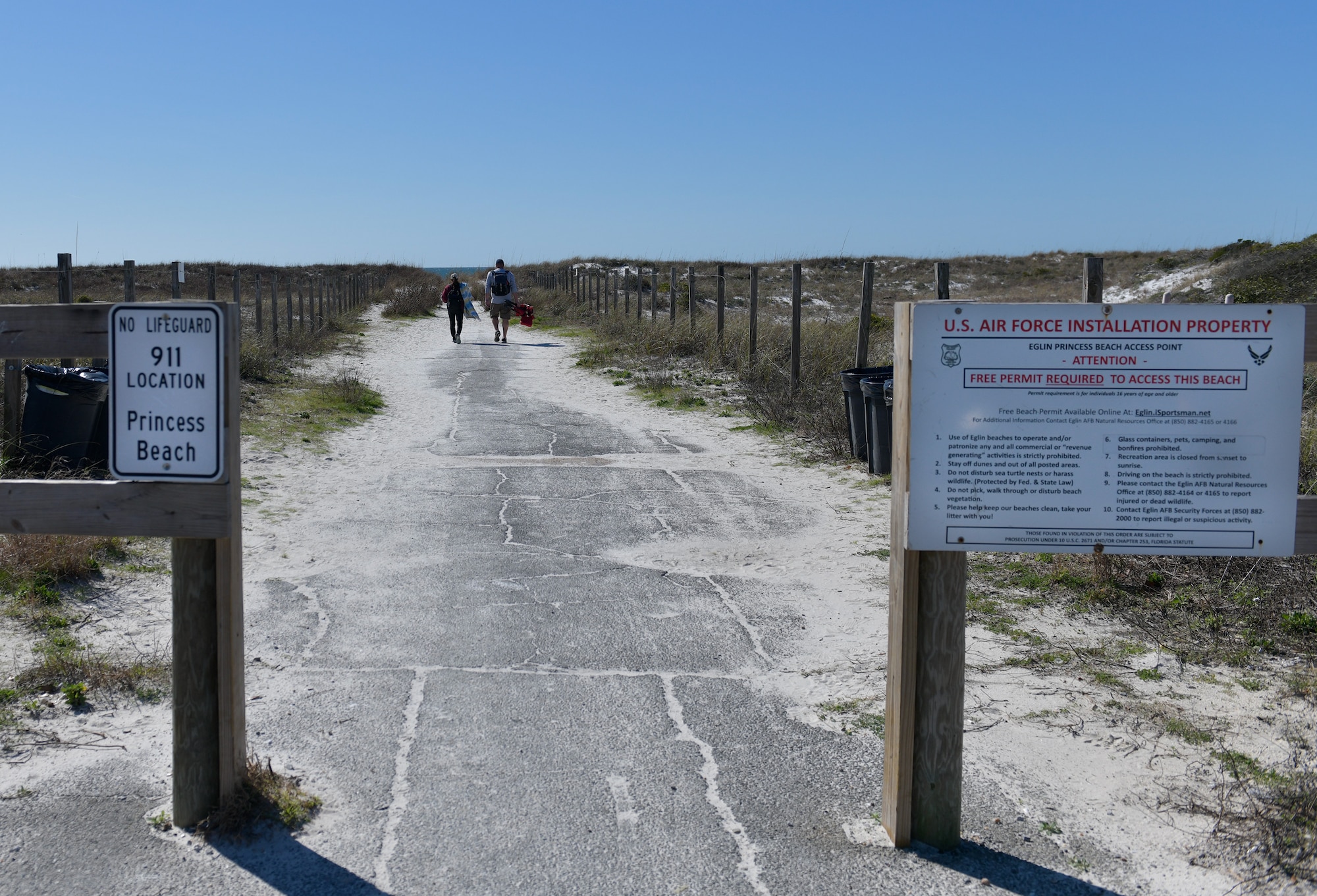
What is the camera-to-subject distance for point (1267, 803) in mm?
3342

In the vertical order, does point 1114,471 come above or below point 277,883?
above

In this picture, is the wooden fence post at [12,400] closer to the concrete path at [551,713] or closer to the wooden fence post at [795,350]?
the concrete path at [551,713]

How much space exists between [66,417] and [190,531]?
6292mm

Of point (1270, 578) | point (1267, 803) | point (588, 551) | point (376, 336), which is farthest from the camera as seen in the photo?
point (376, 336)

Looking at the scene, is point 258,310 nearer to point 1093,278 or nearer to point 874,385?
point 874,385

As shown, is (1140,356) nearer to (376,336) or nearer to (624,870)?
(624,870)

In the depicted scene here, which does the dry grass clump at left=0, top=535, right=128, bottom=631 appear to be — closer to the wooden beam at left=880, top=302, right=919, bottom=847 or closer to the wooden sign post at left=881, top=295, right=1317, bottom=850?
the wooden beam at left=880, top=302, right=919, bottom=847

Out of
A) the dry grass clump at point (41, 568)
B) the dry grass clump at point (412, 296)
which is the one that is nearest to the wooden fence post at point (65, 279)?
the dry grass clump at point (41, 568)

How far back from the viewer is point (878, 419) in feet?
30.5

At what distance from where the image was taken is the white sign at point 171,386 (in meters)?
3.04

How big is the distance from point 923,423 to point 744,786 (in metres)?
1.40

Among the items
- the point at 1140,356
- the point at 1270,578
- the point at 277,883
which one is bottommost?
the point at 277,883

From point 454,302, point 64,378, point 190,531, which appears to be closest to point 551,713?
point 190,531

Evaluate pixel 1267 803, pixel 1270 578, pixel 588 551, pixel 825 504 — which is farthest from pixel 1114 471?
pixel 825 504
